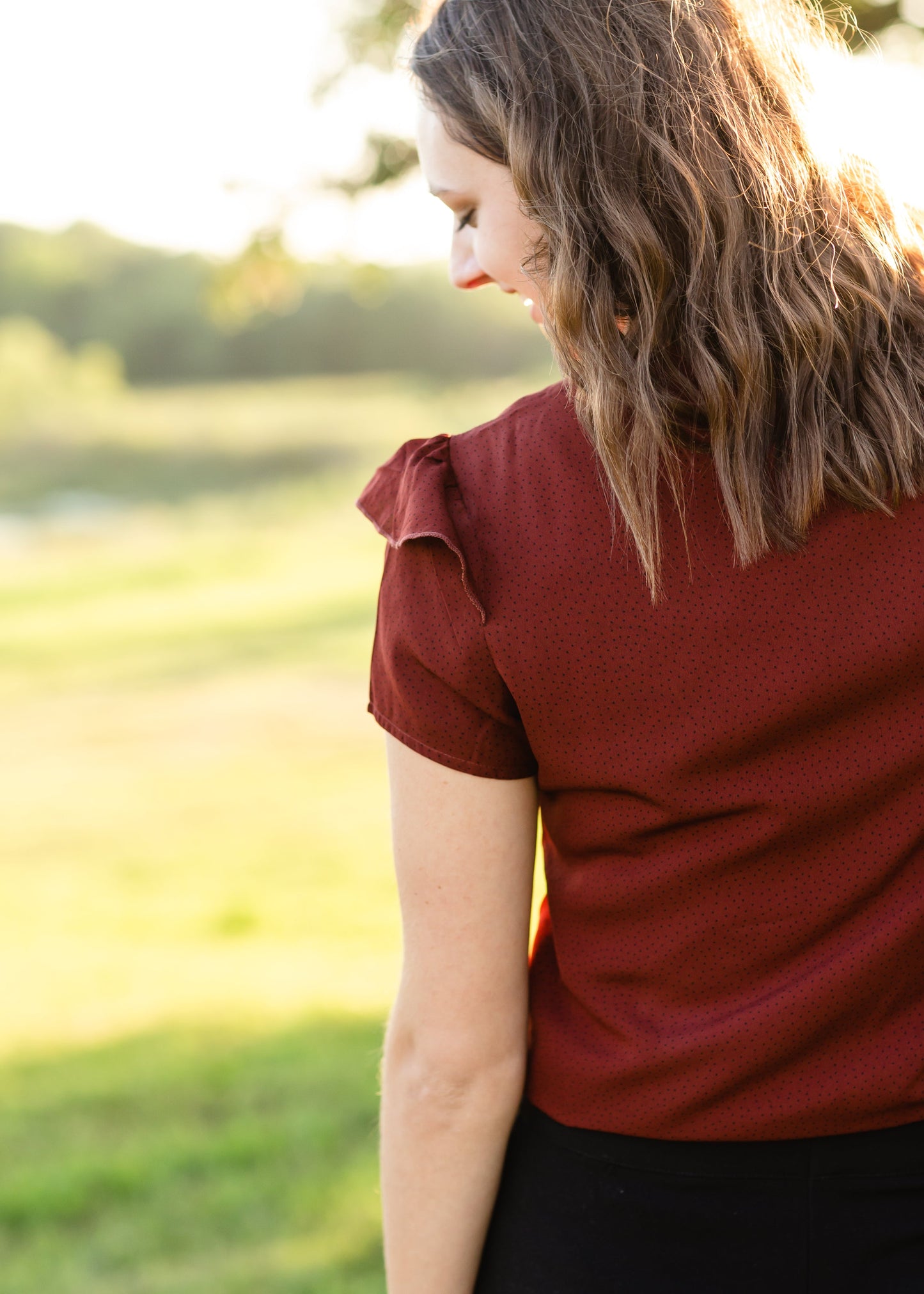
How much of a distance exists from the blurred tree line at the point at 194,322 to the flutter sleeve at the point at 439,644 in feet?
71.3

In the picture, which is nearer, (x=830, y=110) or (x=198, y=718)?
(x=830, y=110)

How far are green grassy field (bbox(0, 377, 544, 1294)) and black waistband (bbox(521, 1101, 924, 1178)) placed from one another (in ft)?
7.02

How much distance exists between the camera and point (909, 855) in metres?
0.96

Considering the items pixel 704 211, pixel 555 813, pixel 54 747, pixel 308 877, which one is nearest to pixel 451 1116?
pixel 555 813

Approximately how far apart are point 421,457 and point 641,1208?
0.60 metres

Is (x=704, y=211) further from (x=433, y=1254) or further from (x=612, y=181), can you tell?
(x=433, y=1254)

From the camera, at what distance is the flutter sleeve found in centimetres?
94

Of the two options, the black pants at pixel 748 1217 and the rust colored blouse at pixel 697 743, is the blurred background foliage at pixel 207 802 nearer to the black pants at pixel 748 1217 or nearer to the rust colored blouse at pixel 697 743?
the rust colored blouse at pixel 697 743

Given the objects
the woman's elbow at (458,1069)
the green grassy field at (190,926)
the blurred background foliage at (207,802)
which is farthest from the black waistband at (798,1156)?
the green grassy field at (190,926)

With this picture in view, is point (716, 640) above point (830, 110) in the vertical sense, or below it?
below

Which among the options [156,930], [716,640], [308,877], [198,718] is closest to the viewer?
[716,640]

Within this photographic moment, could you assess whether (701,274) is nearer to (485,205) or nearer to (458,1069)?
(485,205)

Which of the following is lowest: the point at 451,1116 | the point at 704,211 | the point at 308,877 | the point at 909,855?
the point at 308,877

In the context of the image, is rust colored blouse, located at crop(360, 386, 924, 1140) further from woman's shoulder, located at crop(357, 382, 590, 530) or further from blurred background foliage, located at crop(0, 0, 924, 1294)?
blurred background foliage, located at crop(0, 0, 924, 1294)
